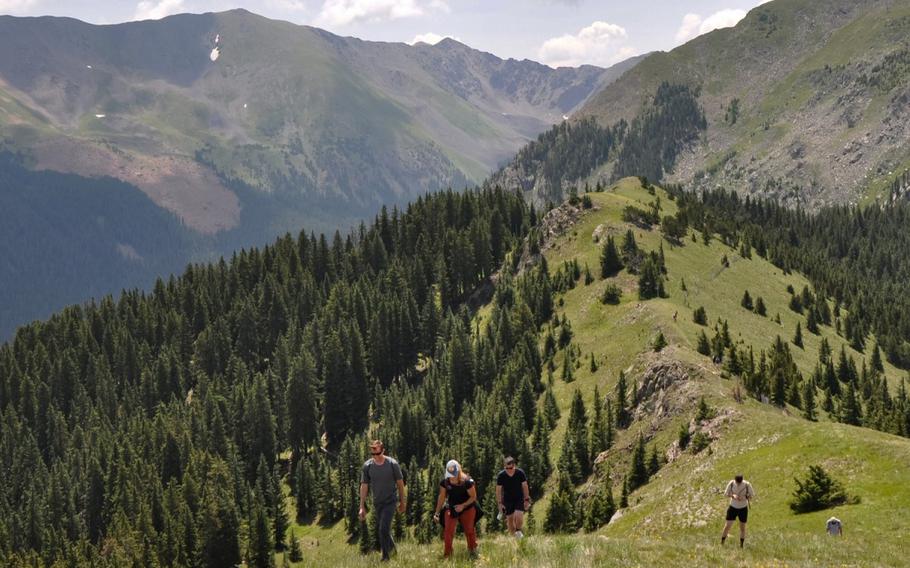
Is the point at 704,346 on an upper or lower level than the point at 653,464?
upper

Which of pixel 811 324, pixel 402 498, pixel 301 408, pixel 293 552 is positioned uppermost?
pixel 402 498

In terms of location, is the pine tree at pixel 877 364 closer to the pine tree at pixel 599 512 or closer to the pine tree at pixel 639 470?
the pine tree at pixel 639 470

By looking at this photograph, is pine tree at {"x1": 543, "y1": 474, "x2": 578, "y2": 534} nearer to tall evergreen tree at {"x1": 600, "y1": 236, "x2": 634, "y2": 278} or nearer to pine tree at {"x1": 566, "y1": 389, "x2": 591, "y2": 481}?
pine tree at {"x1": 566, "y1": 389, "x2": 591, "y2": 481}

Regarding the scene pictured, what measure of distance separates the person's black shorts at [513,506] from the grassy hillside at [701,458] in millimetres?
1370

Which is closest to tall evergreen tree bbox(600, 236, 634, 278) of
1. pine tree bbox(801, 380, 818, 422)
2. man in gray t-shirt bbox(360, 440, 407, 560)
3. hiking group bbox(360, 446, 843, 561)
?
pine tree bbox(801, 380, 818, 422)

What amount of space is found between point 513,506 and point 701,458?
1438 inches

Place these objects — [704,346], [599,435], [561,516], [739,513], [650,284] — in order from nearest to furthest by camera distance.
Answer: [739,513] < [561,516] < [599,435] < [704,346] < [650,284]

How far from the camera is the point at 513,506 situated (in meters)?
29.8

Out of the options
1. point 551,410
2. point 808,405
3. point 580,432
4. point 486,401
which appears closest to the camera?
point 808,405

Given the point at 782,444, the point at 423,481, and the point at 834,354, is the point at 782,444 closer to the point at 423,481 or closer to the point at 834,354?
the point at 423,481

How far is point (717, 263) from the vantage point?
150750mm

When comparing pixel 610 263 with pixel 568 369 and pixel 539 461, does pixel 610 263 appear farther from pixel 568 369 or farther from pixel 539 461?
pixel 539 461

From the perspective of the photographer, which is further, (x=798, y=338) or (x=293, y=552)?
(x=798, y=338)

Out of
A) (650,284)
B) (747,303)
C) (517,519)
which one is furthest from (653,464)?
(747,303)
